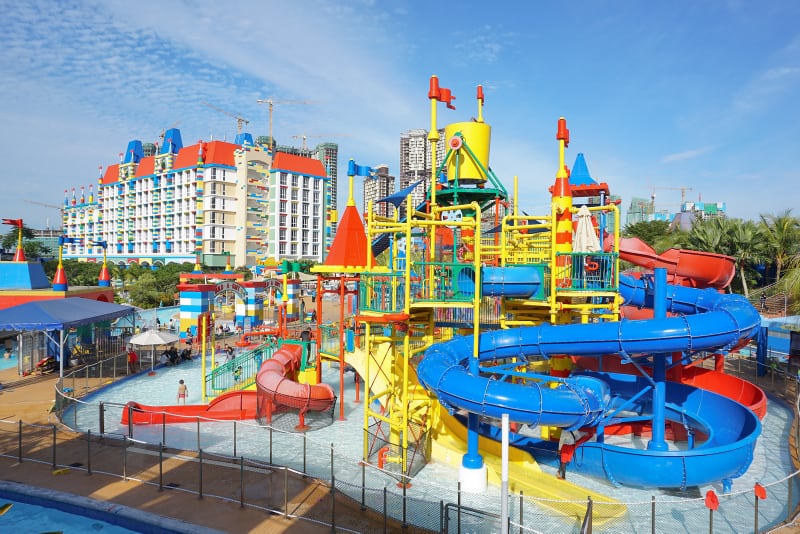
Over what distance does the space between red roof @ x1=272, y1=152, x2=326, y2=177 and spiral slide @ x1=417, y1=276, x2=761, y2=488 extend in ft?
260

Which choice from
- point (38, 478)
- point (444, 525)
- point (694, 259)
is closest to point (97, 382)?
point (38, 478)

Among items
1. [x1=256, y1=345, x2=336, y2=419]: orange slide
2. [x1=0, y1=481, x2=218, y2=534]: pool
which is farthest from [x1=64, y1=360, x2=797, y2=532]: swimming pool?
[x1=0, y1=481, x2=218, y2=534]: pool

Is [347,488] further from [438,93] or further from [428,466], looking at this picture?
[438,93]

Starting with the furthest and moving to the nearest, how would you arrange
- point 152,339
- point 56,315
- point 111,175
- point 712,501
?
point 111,175 < point 152,339 < point 56,315 < point 712,501

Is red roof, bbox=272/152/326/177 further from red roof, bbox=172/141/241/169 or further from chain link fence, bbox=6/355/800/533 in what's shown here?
chain link fence, bbox=6/355/800/533

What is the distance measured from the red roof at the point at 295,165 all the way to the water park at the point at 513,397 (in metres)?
69.6

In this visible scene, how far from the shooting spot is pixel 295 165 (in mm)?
88438

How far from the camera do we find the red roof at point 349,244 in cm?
1697

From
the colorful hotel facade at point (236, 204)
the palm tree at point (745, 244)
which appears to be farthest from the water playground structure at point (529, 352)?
the colorful hotel facade at point (236, 204)

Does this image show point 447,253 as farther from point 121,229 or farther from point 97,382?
point 121,229

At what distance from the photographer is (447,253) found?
1984 cm

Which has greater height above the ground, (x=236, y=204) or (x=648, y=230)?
(x=236, y=204)

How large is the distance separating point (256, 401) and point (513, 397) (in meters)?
11.1

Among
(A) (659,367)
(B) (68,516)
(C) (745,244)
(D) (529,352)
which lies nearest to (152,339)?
(B) (68,516)
